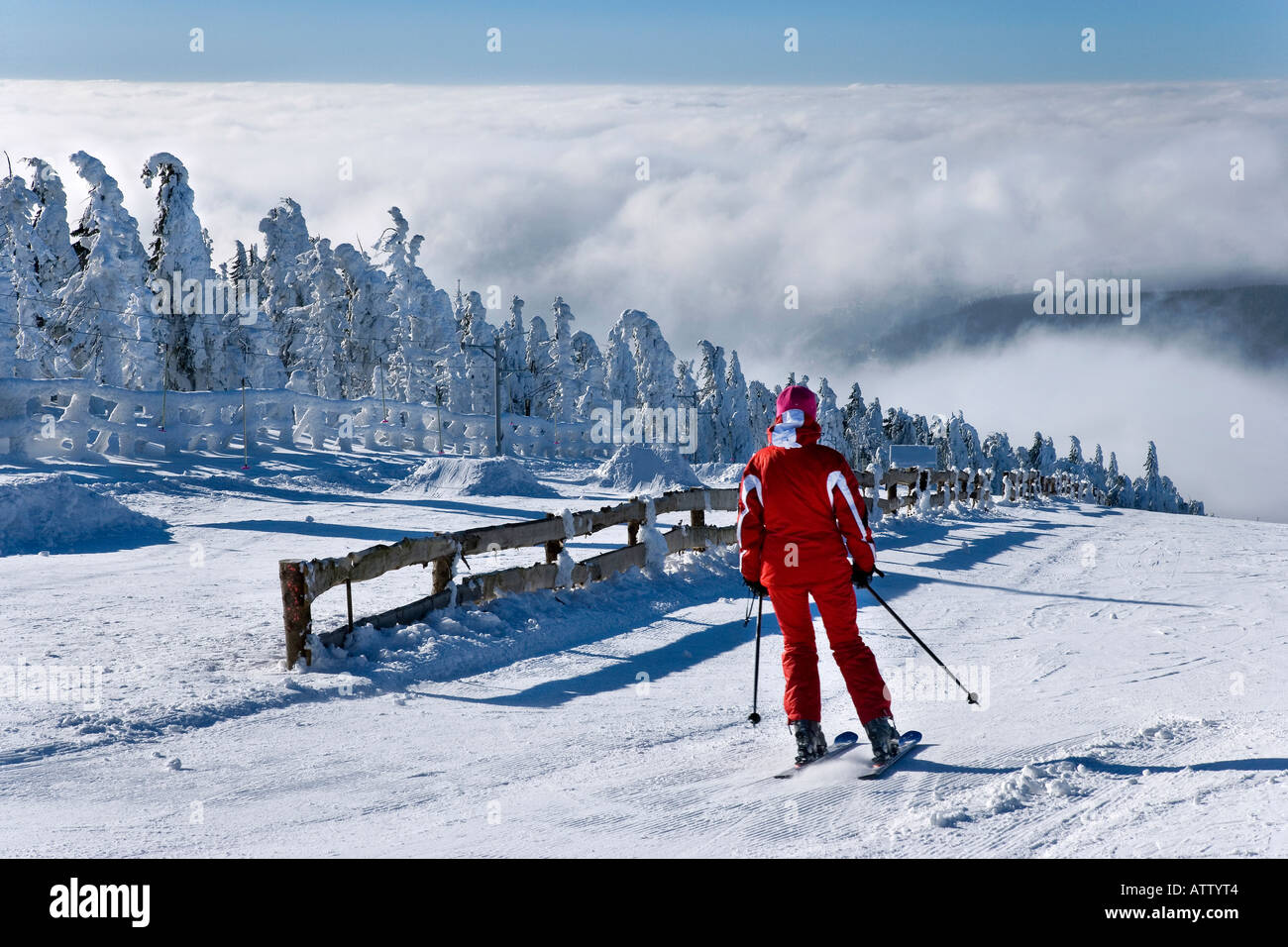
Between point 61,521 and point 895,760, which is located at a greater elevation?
point 61,521

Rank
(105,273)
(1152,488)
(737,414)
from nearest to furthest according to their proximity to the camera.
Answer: (105,273)
(737,414)
(1152,488)

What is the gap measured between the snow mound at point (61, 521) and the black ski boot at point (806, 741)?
46.1ft

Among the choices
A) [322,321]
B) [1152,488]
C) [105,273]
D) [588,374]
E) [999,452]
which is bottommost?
[1152,488]

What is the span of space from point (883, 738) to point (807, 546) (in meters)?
1.06

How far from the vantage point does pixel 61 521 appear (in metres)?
17.3

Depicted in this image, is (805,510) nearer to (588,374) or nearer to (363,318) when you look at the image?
(363,318)

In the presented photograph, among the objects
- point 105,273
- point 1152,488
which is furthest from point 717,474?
point 1152,488

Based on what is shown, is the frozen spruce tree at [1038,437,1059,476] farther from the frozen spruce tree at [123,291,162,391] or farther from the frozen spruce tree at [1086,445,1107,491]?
the frozen spruce tree at [123,291,162,391]

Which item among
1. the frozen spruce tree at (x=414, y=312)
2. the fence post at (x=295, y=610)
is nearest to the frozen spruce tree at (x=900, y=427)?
the frozen spruce tree at (x=414, y=312)

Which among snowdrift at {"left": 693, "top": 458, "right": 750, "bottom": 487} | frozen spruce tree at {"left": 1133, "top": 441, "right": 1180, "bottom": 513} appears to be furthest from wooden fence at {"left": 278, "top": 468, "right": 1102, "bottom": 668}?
frozen spruce tree at {"left": 1133, "top": 441, "right": 1180, "bottom": 513}

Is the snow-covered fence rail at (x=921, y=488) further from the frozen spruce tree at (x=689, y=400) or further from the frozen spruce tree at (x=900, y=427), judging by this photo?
the frozen spruce tree at (x=900, y=427)
